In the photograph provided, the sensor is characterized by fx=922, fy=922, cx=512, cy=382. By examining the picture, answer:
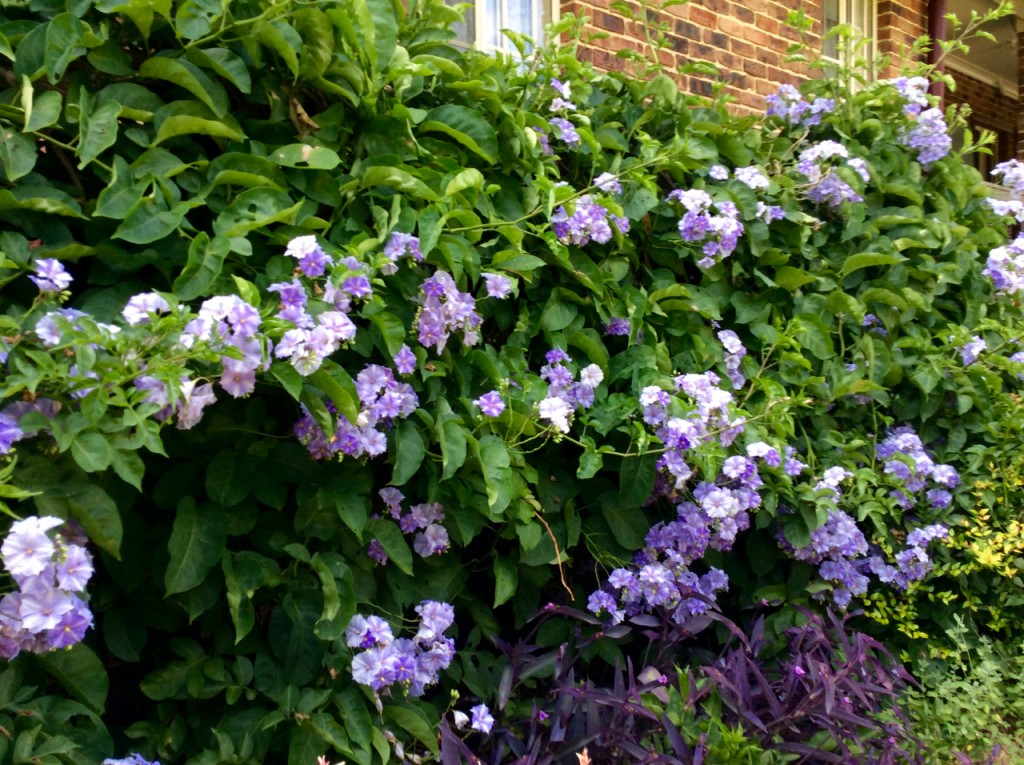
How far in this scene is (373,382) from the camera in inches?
71.8

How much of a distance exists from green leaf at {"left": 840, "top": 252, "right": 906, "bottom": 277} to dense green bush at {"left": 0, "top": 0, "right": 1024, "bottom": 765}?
17 cm

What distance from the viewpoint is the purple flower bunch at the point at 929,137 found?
3383mm

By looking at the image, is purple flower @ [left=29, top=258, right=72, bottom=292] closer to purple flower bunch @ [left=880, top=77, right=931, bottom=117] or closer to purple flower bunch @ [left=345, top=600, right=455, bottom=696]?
purple flower bunch @ [left=345, top=600, right=455, bottom=696]

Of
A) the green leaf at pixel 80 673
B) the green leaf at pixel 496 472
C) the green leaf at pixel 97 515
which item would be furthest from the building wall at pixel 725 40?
the green leaf at pixel 80 673

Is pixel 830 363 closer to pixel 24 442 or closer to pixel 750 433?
pixel 750 433

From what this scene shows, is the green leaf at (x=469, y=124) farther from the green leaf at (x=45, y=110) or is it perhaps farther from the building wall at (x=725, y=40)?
the building wall at (x=725, y=40)

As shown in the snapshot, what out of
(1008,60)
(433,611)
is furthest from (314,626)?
(1008,60)

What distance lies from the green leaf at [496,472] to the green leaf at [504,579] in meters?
0.23

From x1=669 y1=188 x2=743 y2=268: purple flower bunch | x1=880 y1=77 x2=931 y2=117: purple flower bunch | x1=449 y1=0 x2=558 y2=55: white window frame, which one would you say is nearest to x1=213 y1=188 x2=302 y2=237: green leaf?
x1=669 y1=188 x2=743 y2=268: purple flower bunch

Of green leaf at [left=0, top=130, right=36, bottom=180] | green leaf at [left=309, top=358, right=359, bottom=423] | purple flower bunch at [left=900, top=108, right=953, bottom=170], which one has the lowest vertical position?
green leaf at [left=309, top=358, right=359, bottom=423]

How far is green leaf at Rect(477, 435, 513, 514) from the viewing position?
190 centimetres

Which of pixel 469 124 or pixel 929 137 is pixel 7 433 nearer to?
pixel 469 124

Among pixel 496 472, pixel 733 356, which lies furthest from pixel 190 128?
pixel 733 356

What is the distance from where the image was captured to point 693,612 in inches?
92.6
